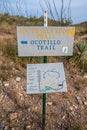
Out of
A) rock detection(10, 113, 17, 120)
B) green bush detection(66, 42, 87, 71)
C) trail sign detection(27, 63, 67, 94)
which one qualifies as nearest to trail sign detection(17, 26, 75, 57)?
trail sign detection(27, 63, 67, 94)

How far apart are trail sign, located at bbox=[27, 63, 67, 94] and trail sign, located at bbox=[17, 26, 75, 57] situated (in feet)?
0.73

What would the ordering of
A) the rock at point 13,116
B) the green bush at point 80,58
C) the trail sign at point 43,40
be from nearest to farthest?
1. the trail sign at point 43,40
2. the rock at point 13,116
3. the green bush at point 80,58

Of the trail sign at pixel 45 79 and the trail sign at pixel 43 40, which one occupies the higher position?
the trail sign at pixel 43 40

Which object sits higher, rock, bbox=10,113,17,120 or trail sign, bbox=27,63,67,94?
trail sign, bbox=27,63,67,94

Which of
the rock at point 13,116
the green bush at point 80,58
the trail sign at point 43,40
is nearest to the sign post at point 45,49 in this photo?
the trail sign at point 43,40

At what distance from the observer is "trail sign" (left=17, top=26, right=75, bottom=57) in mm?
4141

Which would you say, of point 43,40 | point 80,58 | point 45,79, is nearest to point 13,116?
point 45,79

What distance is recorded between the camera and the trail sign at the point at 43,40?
4.14 m

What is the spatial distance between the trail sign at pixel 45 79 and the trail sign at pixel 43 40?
0.22m

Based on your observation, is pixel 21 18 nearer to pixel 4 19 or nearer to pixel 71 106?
pixel 4 19

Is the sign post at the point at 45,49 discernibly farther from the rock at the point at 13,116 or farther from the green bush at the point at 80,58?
the green bush at the point at 80,58

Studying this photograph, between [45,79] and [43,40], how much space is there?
56 centimetres

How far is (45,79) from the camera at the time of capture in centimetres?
425

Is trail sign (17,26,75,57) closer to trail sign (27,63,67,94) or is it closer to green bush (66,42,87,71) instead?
trail sign (27,63,67,94)
